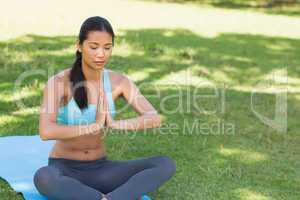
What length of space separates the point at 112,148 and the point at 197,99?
6.20 feet

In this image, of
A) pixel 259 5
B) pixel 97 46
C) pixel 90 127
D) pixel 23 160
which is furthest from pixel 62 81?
pixel 259 5

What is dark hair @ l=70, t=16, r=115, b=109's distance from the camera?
402cm

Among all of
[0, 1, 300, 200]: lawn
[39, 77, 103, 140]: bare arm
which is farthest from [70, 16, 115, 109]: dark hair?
[0, 1, 300, 200]: lawn

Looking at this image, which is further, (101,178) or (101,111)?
(101,178)

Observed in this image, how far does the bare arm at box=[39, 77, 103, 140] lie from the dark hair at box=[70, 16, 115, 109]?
0.10 meters

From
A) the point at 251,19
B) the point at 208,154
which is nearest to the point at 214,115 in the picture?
the point at 208,154

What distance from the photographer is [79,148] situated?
13.8ft

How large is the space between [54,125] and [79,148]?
0.35 meters

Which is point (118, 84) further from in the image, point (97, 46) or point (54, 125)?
point (54, 125)

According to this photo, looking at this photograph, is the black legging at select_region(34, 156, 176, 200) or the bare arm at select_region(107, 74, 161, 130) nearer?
the black legging at select_region(34, 156, 176, 200)

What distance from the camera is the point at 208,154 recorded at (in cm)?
543

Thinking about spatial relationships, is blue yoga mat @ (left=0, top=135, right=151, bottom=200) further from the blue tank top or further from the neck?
the neck

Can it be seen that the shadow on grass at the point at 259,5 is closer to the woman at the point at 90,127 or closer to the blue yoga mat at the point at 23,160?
the blue yoga mat at the point at 23,160

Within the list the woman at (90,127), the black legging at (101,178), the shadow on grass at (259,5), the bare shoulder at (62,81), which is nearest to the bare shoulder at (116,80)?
the woman at (90,127)
